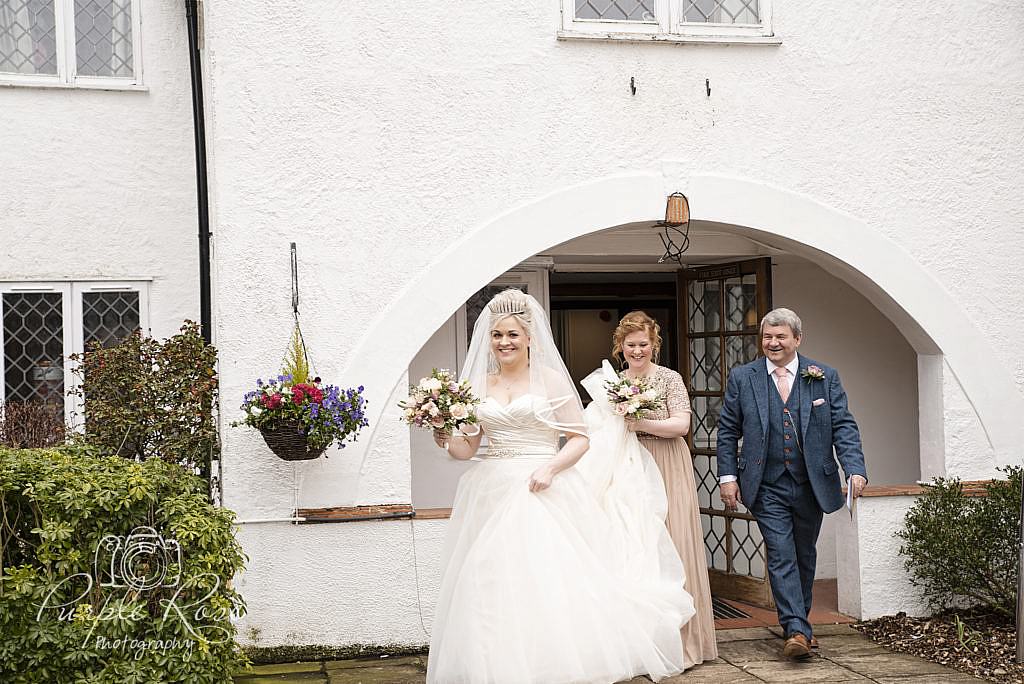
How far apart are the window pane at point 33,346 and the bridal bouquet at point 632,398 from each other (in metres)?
4.09

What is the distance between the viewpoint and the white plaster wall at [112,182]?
8.01 metres

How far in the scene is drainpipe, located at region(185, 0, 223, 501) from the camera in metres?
7.87

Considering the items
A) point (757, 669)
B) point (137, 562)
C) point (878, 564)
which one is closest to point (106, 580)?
point (137, 562)

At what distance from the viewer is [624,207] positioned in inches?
290

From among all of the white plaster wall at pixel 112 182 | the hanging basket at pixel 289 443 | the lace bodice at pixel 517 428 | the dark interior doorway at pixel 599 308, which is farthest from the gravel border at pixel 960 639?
the white plaster wall at pixel 112 182

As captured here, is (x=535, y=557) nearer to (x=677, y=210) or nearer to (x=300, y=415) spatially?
(x=300, y=415)

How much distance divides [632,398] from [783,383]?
1.00 meters

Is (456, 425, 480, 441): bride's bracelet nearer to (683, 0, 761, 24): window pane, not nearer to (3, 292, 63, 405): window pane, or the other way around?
(683, 0, 761, 24): window pane

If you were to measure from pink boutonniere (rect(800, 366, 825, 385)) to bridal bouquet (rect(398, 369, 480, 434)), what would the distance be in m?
2.06

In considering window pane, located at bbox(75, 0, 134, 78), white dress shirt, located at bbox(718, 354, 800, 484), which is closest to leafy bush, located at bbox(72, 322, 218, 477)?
window pane, located at bbox(75, 0, 134, 78)

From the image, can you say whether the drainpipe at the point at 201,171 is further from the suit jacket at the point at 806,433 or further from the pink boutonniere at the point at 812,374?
the pink boutonniere at the point at 812,374

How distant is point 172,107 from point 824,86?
15.0 feet

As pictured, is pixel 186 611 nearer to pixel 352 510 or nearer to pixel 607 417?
pixel 352 510

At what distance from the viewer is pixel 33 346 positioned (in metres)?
8.02
